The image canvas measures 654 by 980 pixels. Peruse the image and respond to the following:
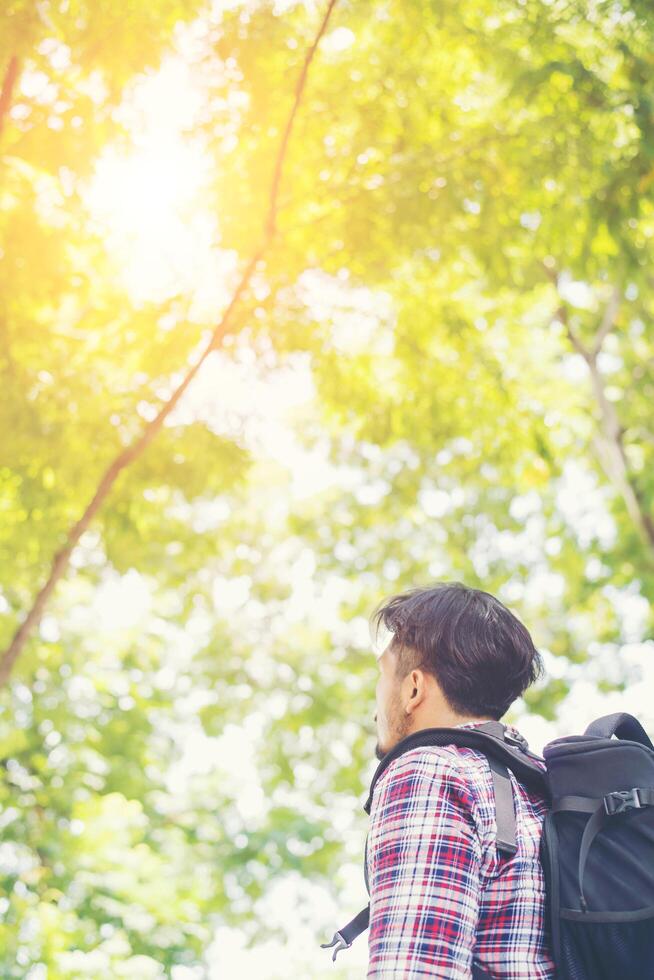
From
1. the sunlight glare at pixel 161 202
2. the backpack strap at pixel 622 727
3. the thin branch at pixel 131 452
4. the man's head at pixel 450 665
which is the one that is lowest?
the backpack strap at pixel 622 727

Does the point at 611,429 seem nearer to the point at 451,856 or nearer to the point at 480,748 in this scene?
the point at 480,748

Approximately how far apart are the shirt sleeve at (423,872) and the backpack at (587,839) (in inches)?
2.8

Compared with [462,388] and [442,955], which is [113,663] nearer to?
[462,388]

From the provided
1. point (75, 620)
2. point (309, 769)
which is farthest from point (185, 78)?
point (309, 769)

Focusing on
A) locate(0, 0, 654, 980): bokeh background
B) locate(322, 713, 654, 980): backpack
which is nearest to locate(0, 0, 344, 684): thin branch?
locate(0, 0, 654, 980): bokeh background

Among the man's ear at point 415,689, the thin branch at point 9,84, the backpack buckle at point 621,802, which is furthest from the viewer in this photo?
the thin branch at point 9,84

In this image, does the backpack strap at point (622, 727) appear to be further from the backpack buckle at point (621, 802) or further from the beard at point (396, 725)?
the beard at point (396, 725)

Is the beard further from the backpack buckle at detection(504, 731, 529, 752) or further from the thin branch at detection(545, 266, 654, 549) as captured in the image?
the thin branch at detection(545, 266, 654, 549)

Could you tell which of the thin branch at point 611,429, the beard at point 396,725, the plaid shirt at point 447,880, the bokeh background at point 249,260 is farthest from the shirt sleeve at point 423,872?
the thin branch at point 611,429

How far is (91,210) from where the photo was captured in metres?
4.51

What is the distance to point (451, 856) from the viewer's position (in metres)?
1.29

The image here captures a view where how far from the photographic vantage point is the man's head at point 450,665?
158cm

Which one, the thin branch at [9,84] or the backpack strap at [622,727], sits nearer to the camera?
the backpack strap at [622,727]

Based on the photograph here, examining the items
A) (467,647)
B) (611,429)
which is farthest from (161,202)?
(611,429)
